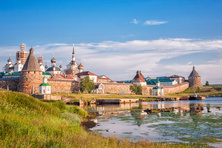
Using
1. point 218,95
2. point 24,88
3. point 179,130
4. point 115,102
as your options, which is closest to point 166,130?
point 179,130

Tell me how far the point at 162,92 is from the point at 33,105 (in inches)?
2933

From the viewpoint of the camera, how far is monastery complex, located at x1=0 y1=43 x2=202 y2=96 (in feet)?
167

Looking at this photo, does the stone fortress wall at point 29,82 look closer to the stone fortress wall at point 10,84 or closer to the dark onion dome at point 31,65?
the dark onion dome at point 31,65

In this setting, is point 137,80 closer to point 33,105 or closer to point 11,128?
point 33,105

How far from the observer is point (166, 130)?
650 inches

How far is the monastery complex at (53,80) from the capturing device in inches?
1999

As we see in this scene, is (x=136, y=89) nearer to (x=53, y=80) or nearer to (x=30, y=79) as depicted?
(x=53, y=80)

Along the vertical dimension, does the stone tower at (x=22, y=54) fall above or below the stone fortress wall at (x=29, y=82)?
above

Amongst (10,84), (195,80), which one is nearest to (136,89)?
(10,84)

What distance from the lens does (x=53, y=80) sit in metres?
60.8

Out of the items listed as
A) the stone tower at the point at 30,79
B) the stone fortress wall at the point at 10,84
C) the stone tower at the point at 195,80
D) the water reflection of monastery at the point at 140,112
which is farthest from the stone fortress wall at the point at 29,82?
the stone tower at the point at 195,80

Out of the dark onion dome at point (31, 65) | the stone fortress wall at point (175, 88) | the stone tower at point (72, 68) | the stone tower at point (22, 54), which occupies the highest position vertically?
the stone tower at point (22, 54)

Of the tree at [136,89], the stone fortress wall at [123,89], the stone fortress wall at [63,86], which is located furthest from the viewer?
the tree at [136,89]

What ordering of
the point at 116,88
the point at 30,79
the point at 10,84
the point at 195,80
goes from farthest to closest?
the point at 195,80 < the point at 116,88 < the point at 10,84 < the point at 30,79
